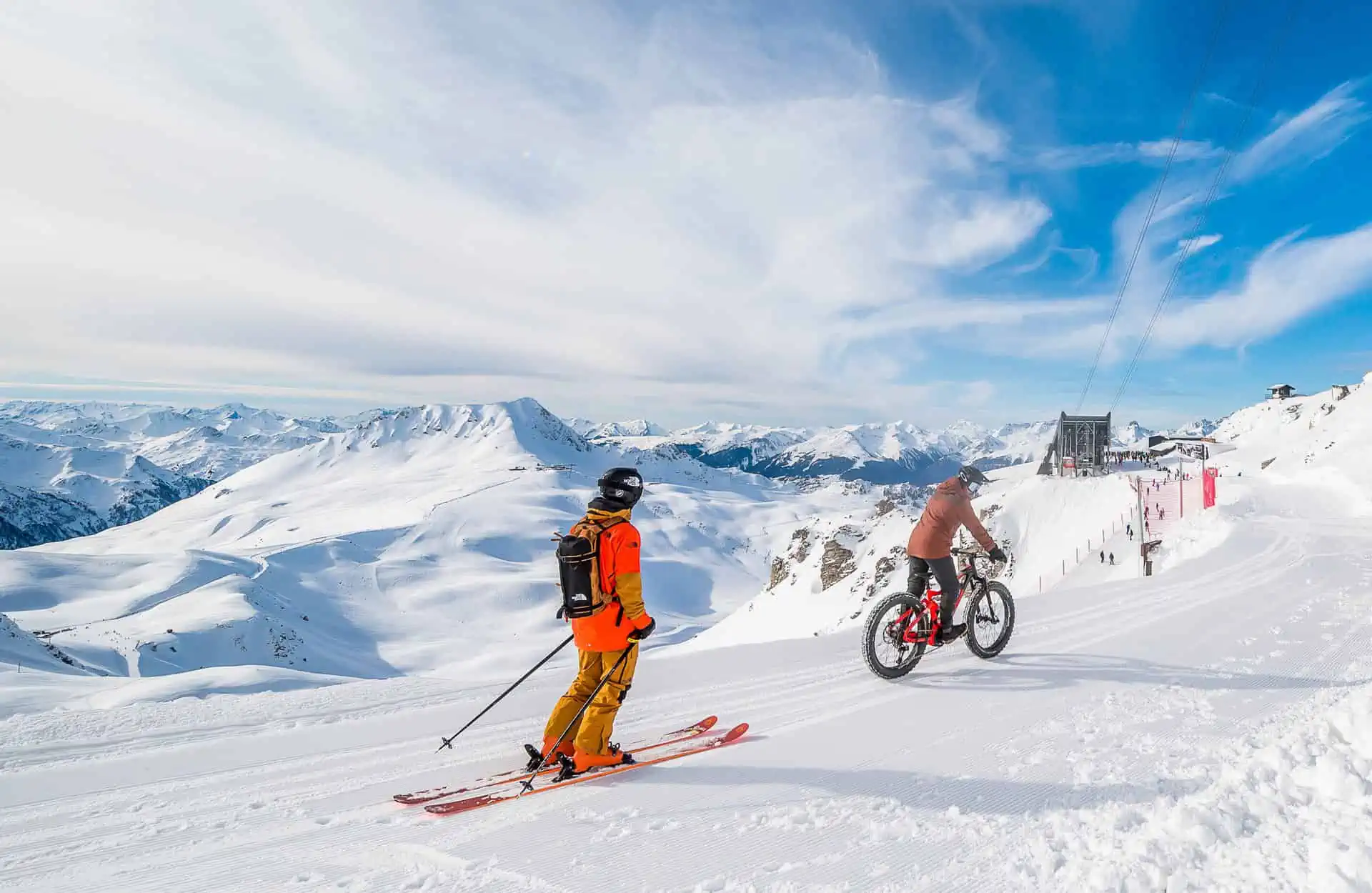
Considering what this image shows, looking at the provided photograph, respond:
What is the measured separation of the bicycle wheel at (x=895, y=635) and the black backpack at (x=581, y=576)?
3.76m

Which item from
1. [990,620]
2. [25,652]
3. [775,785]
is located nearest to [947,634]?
[990,620]

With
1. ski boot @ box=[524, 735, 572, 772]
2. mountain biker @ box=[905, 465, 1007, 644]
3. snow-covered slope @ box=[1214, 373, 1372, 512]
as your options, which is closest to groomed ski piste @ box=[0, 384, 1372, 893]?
ski boot @ box=[524, 735, 572, 772]

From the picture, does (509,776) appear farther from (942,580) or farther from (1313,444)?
(1313,444)

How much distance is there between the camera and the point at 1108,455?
65625 mm

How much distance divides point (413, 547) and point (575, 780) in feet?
507

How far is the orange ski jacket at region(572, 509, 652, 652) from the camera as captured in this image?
486 centimetres

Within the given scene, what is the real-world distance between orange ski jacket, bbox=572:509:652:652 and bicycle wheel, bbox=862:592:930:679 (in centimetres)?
343

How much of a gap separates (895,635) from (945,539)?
1.25 metres

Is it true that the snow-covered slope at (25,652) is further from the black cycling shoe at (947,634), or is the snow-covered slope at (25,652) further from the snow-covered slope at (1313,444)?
the snow-covered slope at (1313,444)

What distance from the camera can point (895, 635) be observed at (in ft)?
24.3

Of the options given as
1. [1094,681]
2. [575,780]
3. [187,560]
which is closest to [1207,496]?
[1094,681]

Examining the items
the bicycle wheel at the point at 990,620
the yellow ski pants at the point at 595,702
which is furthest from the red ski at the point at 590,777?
the bicycle wheel at the point at 990,620

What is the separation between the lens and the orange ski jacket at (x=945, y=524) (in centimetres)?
732

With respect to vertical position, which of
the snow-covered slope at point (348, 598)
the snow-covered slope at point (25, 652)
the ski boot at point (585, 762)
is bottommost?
the snow-covered slope at point (348, 598)
